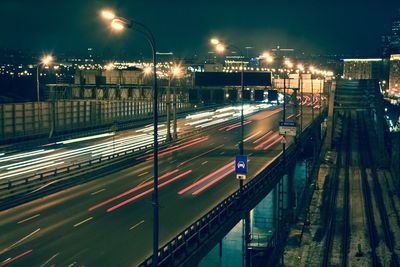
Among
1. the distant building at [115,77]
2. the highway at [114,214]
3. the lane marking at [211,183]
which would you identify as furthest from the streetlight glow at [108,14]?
the distant building at [115,77]

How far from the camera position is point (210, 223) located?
25.0 metres

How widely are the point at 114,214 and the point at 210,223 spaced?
7.51m

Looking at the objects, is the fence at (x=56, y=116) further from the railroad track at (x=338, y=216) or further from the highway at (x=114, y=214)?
the railroad track at (x=338, y=216)

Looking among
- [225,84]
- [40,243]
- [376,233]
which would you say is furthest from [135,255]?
[225,84]

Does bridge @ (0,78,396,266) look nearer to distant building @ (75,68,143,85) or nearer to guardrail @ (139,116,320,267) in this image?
guardrail @ (139,116,320,267)

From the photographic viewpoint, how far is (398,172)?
68.2 m

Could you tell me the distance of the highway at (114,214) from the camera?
22797mm

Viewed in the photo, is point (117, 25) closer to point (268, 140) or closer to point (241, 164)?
point (241, 164)

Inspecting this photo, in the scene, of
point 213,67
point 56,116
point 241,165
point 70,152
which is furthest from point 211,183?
point 213,67

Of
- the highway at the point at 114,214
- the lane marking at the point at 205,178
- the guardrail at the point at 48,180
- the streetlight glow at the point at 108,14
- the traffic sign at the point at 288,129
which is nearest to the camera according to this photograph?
the streetlight glow at the point at 108,14

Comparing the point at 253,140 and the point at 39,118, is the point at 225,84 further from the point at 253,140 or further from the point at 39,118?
the point at 39,118

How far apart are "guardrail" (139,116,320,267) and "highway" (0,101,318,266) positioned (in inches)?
70.3

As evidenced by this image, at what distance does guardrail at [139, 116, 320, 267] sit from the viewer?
20.4 meters

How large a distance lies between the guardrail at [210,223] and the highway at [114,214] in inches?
70.3
